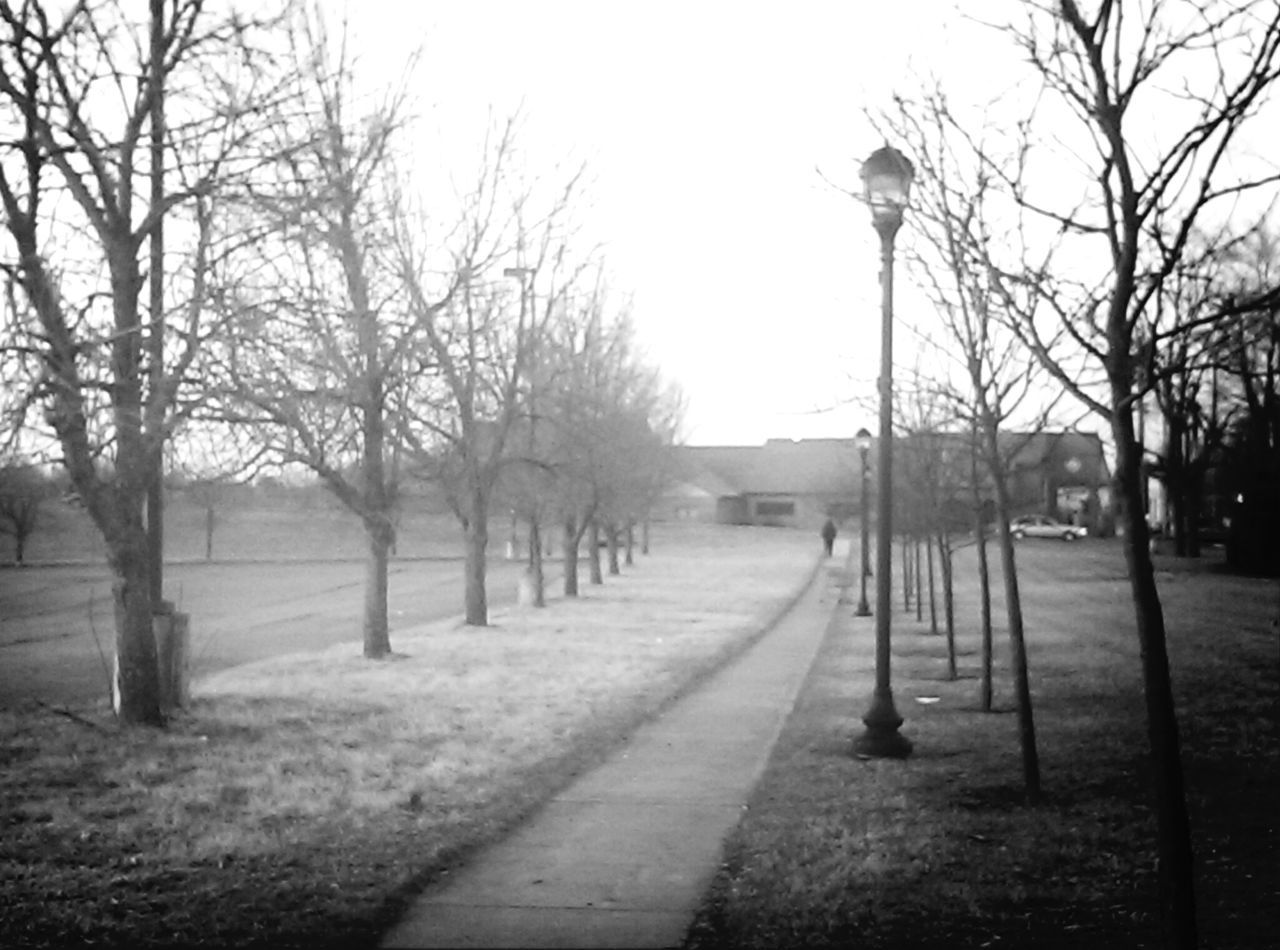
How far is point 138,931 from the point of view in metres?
6.39

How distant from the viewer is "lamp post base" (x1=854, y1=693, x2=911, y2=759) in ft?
38.5

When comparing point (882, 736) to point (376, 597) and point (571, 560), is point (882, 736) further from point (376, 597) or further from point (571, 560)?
point (571, 560)

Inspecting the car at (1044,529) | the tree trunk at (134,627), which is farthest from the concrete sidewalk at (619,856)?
the car at (1044,529)

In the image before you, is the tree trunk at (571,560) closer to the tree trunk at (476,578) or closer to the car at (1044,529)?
the tree trunk at (476,578)

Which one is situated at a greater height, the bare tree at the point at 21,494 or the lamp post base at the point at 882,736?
the bare tree at the point at 21,494

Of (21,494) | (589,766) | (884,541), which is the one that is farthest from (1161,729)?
(21,494)

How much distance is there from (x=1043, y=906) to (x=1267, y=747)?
20.6 feet

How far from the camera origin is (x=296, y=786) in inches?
390

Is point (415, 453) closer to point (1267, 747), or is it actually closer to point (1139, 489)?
point (1267, 747)

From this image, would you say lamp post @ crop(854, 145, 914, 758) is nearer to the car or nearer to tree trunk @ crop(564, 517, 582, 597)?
tree trunk @ crop(564, 517, 582, 597)

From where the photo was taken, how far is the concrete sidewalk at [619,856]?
253 inches

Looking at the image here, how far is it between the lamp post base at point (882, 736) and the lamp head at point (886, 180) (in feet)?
14.2

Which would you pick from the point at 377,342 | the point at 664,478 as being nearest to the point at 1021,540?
the point at 664,478

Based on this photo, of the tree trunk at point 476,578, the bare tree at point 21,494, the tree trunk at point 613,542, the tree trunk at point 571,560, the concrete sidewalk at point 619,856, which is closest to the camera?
the concrete sidewalk at point 619,856
